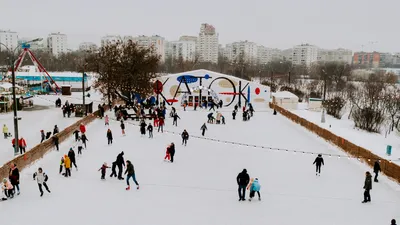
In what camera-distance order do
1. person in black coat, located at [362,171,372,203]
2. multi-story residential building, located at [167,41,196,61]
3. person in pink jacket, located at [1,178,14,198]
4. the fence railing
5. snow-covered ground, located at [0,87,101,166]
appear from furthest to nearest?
multi-story residential building, located at [167,41,196,61] < snow-covered ground, located at [0,87,101,166] < the fence railing < person in black coat, located at [362,171,372,203] < person in pink jacket, located at [1,178,14,198]

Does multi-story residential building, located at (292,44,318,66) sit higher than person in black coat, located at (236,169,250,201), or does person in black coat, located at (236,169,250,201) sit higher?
multi-story residential building, located at (292,44,318,66)

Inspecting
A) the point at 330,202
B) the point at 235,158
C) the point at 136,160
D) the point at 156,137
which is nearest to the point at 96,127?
the point at 156,137

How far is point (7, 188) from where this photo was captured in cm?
1211

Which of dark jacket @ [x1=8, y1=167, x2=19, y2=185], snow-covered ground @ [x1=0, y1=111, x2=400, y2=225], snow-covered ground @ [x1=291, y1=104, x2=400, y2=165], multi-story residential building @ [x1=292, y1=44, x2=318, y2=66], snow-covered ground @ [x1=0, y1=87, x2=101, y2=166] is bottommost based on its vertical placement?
snow-covered ground @ [x1=291, y1=104, x2=400, y2=165]

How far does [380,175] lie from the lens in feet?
54.1

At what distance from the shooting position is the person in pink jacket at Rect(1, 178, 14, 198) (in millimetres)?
12109

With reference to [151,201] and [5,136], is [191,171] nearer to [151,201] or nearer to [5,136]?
[151,201]

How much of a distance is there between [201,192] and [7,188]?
6.53 meters

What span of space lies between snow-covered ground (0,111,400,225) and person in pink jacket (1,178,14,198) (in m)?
0.33

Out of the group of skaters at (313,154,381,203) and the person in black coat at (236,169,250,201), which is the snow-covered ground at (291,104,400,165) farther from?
the person in black coat at (236,169,250,201)

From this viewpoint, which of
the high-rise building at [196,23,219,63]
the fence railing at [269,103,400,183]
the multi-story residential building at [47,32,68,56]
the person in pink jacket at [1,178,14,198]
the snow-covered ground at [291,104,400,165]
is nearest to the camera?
the person in pink jacket at [1,178,14,198]

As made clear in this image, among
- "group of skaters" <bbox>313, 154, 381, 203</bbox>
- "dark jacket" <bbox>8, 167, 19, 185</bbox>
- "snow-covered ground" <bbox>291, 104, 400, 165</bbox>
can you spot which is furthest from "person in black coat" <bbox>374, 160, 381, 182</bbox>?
"dark jacket" <bbox>8, 167, 19, 185</bbox>

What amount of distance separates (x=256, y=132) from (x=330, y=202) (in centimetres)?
1430

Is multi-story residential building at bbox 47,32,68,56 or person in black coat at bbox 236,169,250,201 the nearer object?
person in black coat at bbox 236,169,250,201
